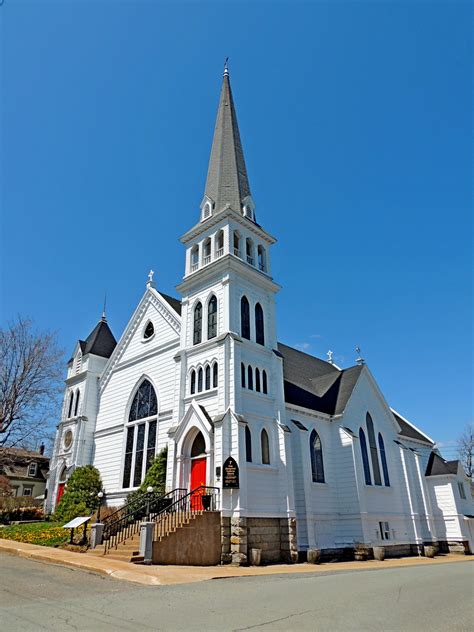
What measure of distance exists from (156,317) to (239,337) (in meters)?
7.58

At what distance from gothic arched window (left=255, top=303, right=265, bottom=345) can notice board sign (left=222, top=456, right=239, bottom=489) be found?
681 centimetres

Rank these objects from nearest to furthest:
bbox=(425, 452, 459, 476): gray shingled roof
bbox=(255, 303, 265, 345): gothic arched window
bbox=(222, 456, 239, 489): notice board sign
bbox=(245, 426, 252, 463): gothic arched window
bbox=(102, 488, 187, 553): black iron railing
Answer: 1. bbox=(102, 488, 187, 553): black iron railing
2. bbox=(222, 456, 239, 489): notice board sign
3. bbox=(245, 426, 252, 463): gothic arched window
4. bbox=(255, 303, 265, 345): gothic arched window
5. bbox=(425, 452, 459, 476): gray shingled roof

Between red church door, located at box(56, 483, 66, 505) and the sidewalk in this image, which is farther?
red church door, located at box(56, 483, 66, 505)

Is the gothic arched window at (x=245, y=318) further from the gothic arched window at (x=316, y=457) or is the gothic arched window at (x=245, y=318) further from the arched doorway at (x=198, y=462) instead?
the gothic arched window at (x=316, y=457)

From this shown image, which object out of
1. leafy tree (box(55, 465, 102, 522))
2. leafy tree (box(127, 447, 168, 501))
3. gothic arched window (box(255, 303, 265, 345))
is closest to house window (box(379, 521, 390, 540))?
gothic arched window (box(255, 303, 265, 345))

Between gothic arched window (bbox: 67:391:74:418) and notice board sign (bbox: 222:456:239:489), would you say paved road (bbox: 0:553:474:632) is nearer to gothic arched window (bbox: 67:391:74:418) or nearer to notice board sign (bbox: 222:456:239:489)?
notice board sign (bbox: 222:456:239:489)

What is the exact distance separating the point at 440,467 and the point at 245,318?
19.3 metres

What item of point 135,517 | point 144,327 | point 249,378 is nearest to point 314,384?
point 249,378

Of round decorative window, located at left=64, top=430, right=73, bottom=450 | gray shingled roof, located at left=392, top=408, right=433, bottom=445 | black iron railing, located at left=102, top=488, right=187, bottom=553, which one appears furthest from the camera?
Result: gray shingled roof, located at left=392, top=408, right=433, bottom=445

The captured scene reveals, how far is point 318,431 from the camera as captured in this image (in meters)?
24.0

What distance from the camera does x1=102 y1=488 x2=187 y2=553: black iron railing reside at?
55.3 feet

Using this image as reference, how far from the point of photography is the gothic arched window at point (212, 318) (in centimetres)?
2208

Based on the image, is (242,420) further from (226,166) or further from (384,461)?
(226,166)

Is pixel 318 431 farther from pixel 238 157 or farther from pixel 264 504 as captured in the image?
pixel 238 157
